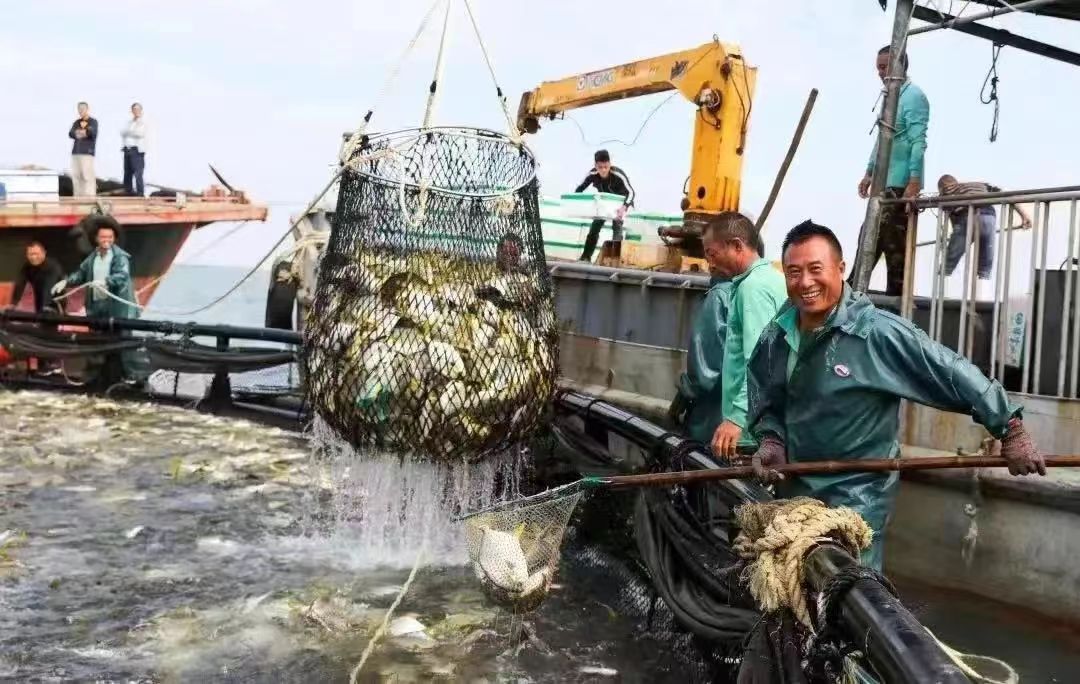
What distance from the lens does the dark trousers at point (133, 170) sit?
71.6ft

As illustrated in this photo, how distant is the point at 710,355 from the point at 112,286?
8252mm

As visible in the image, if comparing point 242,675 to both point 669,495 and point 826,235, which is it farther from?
point 826,235

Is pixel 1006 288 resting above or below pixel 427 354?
above

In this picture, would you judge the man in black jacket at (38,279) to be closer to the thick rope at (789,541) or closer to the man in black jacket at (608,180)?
the man in black jacket at (608,180)

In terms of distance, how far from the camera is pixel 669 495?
479 cm

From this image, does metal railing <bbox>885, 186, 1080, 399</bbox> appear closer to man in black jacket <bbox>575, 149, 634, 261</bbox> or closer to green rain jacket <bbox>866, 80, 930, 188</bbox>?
green rain jacket <bbox>866, 80, 930, 188</bbox>

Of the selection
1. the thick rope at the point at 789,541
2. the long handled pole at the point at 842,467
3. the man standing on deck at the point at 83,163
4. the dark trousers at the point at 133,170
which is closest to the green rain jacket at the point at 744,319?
the long handled pole at the point at 842,467

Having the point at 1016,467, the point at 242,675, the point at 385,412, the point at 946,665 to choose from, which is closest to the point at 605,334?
the point at 385,412

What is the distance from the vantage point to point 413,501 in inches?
235

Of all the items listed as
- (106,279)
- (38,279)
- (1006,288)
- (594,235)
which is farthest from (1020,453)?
(38,279)

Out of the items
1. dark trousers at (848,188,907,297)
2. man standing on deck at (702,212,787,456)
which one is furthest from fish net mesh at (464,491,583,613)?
dark trousers at (848,188,907,297)

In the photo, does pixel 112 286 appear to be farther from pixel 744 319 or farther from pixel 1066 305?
pixel 1066 305

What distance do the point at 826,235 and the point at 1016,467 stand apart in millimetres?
998

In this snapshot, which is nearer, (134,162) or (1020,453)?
(1020,453)
